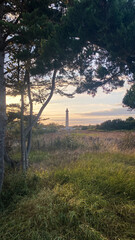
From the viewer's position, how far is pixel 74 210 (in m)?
3.40

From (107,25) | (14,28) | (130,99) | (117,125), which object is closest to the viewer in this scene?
(14,28)

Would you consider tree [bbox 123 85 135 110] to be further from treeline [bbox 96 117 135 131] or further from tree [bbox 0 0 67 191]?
tree [bbox 0 0 67 191]

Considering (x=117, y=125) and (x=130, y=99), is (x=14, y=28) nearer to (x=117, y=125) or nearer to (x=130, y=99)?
(x=130, y=99)

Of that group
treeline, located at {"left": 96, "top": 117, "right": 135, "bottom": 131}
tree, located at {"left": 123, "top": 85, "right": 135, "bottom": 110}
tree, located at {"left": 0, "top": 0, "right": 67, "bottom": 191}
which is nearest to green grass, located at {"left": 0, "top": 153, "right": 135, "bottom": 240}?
tree, located at {"left": 0, "top": 0, "right": 67, "bottom": 191}

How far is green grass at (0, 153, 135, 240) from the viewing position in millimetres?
2912

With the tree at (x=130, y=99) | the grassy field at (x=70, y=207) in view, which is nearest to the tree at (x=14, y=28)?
the grassy field at (x=70, y=207)

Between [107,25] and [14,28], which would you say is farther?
[107,25]

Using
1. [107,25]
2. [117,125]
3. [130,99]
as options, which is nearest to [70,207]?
[107,25]

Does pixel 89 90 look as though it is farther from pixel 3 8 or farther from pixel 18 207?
pixel 18 207

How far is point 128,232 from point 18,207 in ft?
7.85

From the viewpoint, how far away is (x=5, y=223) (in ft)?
10.8

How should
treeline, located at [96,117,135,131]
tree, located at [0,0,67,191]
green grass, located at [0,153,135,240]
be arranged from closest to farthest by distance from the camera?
green grass, located at [0,153,135,240] < tree, located at [0,0,67,191] < treeline, located at [96,117,135,131]

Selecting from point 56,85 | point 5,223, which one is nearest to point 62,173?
point 5,223

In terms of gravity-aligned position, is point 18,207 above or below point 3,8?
below
